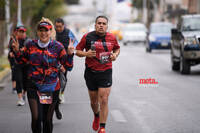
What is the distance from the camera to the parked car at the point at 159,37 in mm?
33219

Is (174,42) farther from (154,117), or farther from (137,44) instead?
(137,44)

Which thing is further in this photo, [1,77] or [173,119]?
[1,77]

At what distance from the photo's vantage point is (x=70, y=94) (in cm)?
1391

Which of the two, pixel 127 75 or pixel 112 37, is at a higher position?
pixel 112 37

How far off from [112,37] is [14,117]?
299cm

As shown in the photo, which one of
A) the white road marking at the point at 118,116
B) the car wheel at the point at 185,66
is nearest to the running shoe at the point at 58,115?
the white road marking at the point at 118,116

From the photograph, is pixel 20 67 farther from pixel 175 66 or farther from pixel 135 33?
pixel 135 33

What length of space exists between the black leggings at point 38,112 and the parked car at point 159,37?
26.5m

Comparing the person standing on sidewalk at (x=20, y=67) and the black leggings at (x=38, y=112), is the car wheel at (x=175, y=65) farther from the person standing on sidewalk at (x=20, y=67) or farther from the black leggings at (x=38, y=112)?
the black leggings at (x=38, y=112)

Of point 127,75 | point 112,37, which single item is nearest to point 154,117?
point 112,37

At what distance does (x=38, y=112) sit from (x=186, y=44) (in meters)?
11.6

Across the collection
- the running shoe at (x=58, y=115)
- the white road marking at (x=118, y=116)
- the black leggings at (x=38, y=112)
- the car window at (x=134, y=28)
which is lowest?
the white road marking at (x=118, y=116)

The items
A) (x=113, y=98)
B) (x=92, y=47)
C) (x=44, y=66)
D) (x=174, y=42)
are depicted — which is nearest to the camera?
(x=44, y=66)

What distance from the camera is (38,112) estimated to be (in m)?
6.89
